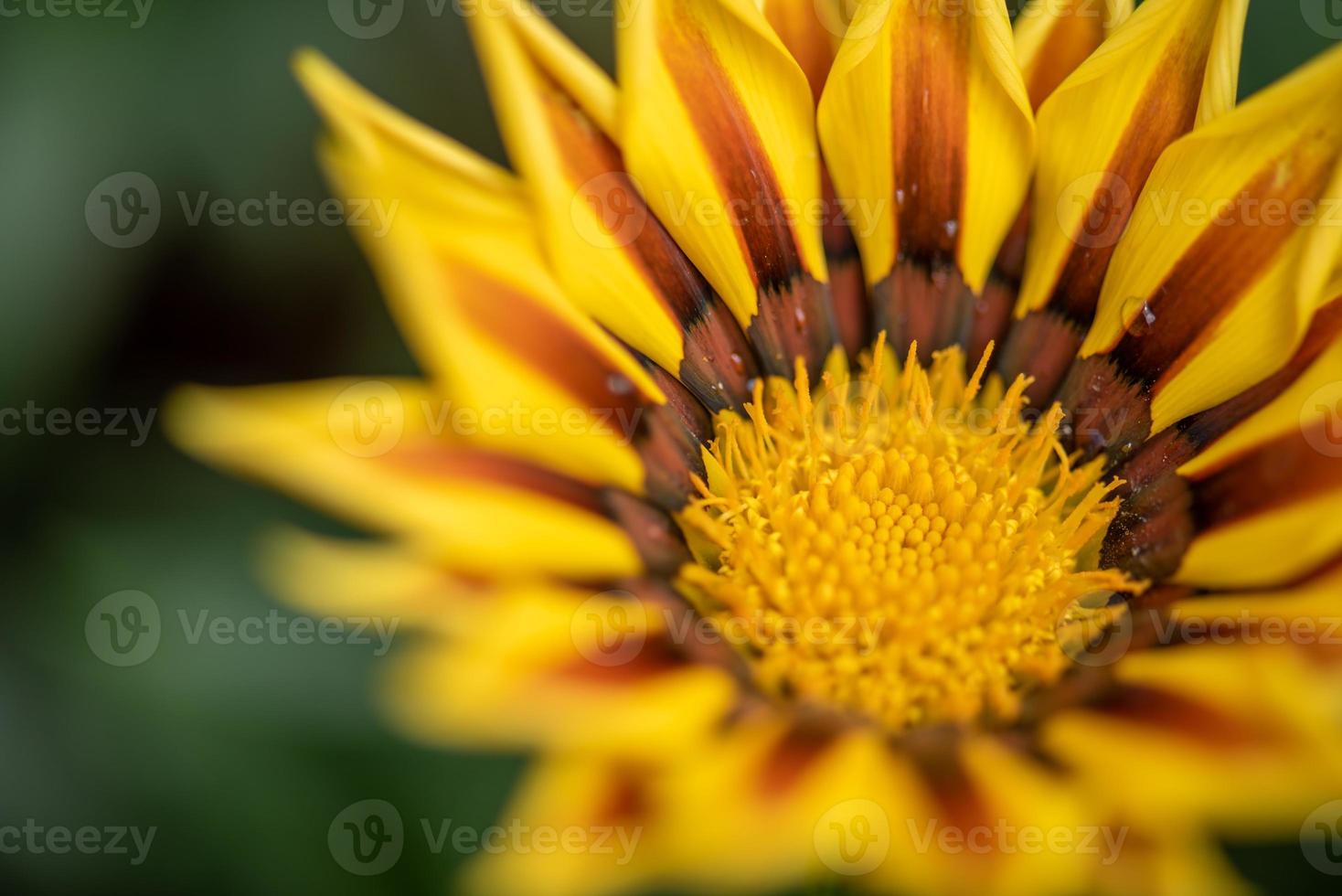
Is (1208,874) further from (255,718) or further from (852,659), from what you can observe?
(255,718)

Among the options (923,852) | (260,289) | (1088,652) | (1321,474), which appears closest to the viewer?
(923,852)

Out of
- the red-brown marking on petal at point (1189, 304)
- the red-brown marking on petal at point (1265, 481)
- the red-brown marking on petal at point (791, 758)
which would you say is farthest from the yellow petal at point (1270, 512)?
the red-brown marking on petal at point (791, 758)

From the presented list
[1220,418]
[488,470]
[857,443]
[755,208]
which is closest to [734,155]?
[755,208]

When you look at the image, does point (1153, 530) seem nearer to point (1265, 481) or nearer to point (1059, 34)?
point (1265, 481)

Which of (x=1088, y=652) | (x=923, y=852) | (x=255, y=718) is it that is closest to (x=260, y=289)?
(x=255, y=718)

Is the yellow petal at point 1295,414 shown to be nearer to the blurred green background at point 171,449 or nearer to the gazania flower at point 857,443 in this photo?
the gazania flower at point 857,443

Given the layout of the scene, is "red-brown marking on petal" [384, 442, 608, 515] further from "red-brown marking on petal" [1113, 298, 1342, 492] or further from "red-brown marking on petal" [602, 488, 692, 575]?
"red-brown marking on petal" [1113, 298, 1342, 492]
